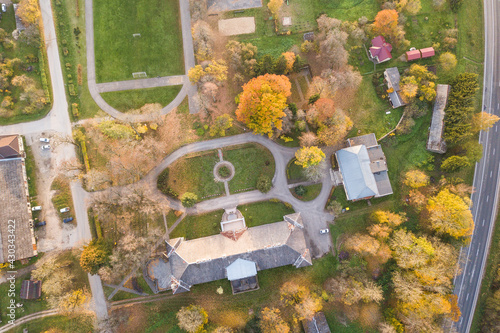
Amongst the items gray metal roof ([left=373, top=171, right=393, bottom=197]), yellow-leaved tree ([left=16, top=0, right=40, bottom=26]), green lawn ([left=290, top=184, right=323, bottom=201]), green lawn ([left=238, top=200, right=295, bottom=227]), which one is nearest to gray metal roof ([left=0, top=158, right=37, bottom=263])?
yellow-leaved tree ([left=16, top=0, right=40, bottom=26])

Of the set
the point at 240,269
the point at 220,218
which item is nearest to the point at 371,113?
the point at 220,218

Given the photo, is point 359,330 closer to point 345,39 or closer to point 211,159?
point 211,159

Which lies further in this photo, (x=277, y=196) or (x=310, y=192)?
(x=277, y=196)

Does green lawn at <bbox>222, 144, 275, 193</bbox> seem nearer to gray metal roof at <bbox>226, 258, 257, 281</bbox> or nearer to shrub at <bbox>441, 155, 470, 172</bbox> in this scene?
gray metal roof at <bbox>226, 258, 257, 281</bbox>

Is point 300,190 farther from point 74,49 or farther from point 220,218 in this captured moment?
point 74,49

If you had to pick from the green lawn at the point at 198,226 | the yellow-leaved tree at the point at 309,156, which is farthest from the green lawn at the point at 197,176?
the yellow-leaved tree at the point at 309,156
